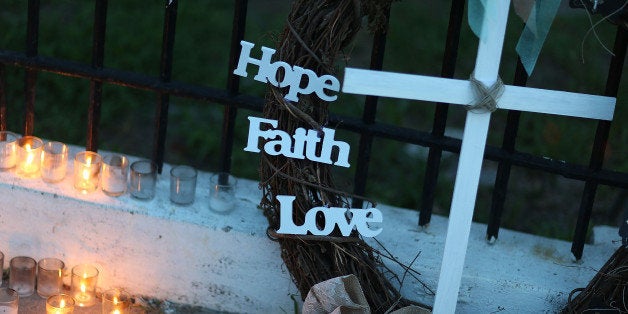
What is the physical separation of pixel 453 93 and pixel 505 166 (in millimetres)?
507

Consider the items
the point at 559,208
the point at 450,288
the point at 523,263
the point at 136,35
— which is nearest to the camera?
the point at 450,288

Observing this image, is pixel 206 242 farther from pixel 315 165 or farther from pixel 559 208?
pixel 559 208

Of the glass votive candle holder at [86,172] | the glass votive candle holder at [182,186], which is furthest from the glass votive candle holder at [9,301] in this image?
the glass votive candle holder at [182,186]

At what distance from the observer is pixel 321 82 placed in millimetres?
2859

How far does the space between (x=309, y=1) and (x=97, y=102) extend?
884mm

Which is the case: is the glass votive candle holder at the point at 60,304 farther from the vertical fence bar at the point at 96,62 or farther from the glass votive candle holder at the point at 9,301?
the vertical fence bar at the point at 96,62

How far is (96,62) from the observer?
3.29 metres

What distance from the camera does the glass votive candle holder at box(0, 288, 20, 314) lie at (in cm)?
307

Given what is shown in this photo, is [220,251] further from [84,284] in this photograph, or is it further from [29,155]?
[29,155]

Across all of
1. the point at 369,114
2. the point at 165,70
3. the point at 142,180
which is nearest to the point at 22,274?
the point at 142,180

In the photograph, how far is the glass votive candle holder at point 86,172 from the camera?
3279mm

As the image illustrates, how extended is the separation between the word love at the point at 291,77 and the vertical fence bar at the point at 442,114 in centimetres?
36

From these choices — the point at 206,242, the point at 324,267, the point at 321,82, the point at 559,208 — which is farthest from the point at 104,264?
the point at 559,208

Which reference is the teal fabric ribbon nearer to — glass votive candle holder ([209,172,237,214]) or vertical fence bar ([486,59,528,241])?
vertical fence bar ([486,59,528,241])
